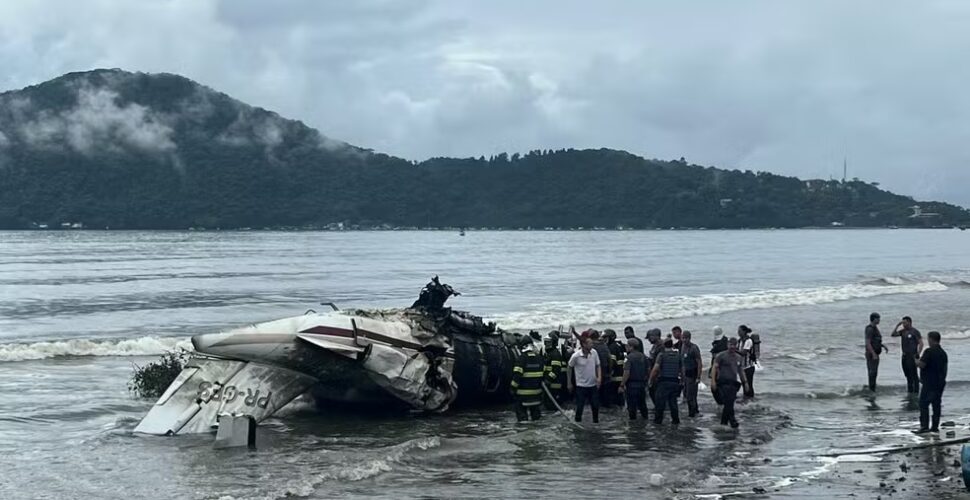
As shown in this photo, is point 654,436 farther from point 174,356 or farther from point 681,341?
point 174,356

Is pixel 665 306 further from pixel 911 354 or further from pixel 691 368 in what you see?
pixel 691 368

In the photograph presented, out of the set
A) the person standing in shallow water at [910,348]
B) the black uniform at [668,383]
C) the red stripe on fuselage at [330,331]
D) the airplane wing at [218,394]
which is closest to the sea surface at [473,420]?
the black uniform at [668,383]

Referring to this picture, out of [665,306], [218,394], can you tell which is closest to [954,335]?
[665,306]

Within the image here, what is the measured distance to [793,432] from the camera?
60.6 ft

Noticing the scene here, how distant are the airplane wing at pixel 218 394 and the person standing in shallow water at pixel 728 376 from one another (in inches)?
276

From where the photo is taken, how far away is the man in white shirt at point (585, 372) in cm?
1870

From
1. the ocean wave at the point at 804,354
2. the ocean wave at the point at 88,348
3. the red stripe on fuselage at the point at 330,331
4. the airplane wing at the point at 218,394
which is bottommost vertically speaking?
the ocean wave at the point at 88,348

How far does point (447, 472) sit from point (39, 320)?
33808mm

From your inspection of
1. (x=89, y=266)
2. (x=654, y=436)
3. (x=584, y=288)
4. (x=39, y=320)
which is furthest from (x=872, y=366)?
(x=89, y=266)

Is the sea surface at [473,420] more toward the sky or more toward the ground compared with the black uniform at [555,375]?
more toward the ground

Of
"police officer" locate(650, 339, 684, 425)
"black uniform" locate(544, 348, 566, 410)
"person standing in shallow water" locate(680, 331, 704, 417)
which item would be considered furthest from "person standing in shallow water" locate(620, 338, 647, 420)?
"black uniform" locate(544, 348, 566, 410)

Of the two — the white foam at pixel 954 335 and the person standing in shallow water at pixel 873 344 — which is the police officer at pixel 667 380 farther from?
the white foam at pixel 954 335

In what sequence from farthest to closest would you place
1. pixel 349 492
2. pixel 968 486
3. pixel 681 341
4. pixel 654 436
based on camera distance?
1. pixel 681 341
2. pixel 654 436
3. pixel 349 492
4. pixel 968 486

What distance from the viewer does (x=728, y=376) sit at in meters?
18.1
